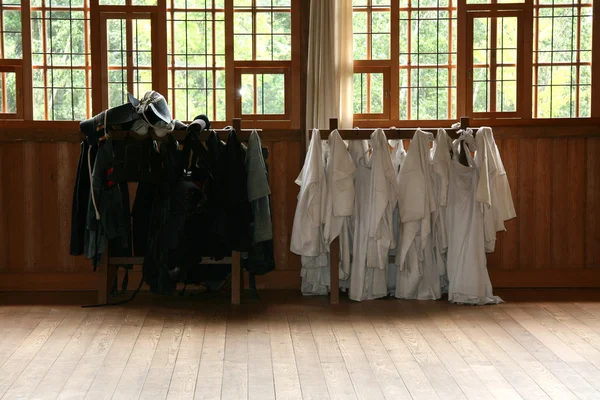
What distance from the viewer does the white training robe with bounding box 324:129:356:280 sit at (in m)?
5.54

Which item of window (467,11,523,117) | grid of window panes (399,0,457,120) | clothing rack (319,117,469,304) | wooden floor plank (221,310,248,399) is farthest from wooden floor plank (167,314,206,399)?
window (467,11,523,117)

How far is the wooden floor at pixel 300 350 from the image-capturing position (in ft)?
12.1

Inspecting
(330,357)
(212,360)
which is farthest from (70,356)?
(330,357)

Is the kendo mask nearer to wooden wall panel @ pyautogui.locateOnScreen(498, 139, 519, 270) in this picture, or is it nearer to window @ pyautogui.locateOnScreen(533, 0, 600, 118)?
wooden wall panel @ pyautogui.locateOnScreen(498, 139, 519, 270)

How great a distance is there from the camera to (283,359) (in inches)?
165

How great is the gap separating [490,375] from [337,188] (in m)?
2.00

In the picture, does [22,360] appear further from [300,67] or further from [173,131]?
[300,67]

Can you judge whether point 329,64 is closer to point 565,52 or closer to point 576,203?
point 565,52

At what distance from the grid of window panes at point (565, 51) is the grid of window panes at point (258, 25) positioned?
6.12ft

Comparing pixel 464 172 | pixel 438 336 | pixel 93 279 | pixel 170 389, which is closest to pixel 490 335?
pixel 438 336

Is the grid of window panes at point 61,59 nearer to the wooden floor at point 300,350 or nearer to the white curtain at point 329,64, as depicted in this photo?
the wooden floor at point 300,350

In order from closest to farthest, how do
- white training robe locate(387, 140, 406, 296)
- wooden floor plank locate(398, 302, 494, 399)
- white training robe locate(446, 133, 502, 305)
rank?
wooden floor plank locate(398, 302, 494, 399), white training robe locate(446, 133, 502, 305), white training robe locate(387, 140, 406, 296)

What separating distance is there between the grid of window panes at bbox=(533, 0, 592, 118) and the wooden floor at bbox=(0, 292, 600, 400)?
1592 mm

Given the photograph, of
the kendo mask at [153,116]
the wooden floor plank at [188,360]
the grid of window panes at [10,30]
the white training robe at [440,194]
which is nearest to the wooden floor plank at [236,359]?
the wooden floor plank at [188,360]
